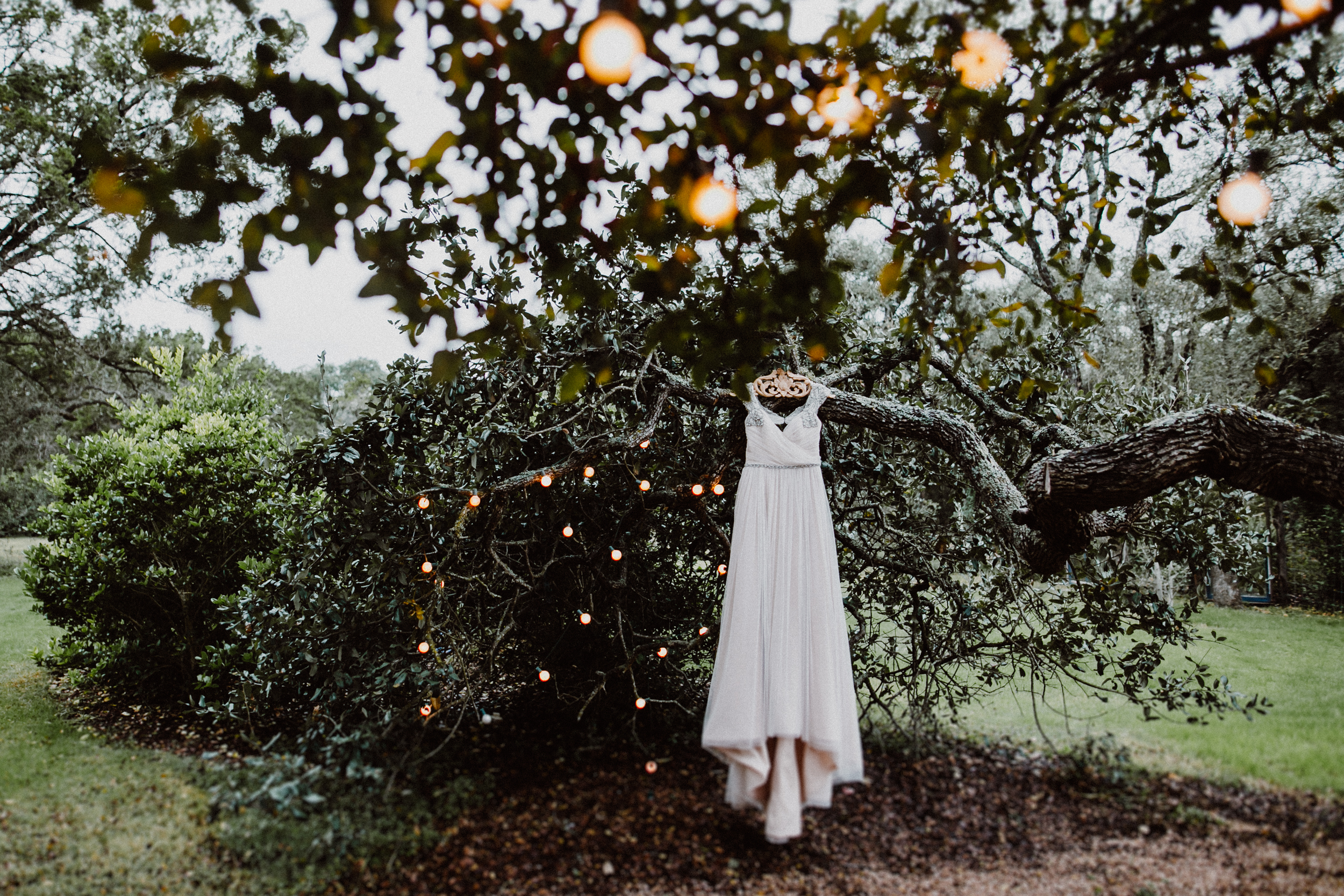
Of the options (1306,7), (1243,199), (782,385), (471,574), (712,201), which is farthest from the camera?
(471,574)

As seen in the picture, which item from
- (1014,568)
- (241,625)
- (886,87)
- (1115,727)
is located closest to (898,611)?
(1014,568)

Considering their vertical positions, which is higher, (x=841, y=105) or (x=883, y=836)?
(x=841, y=105)

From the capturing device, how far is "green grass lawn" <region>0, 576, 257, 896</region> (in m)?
2.17

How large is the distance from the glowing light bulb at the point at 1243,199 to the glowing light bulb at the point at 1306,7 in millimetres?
745

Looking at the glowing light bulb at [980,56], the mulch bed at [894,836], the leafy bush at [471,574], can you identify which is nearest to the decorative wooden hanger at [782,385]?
the leafy bush at [471,574]

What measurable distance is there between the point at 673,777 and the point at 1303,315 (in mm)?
5220

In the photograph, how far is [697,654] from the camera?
13.0 ft

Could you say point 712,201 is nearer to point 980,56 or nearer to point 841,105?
point 841,105

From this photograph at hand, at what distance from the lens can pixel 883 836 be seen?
2.53 meters

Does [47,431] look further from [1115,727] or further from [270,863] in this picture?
[1115,727]

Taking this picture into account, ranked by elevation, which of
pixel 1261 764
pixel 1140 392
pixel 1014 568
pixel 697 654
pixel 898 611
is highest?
pixel 1140 392

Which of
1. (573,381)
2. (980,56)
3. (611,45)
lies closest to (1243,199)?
(980,56)

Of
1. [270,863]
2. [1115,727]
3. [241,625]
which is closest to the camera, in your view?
[270,863]

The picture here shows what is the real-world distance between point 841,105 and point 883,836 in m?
2.53
